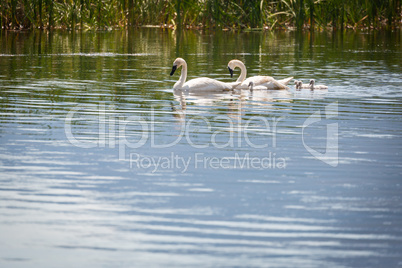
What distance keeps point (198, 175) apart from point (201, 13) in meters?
27.8

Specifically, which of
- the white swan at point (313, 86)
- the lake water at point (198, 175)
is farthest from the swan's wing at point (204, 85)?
the white swan at point (313, 86)

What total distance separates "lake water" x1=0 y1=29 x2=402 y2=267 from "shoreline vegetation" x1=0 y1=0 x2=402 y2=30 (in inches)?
691

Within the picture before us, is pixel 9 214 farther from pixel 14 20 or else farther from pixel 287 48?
pixel 14 20

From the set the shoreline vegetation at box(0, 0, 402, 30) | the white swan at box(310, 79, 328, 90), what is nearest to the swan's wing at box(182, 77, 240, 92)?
the white swan at box(310, 79, 328, 90)

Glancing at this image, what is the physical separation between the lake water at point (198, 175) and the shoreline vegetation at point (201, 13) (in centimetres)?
1756

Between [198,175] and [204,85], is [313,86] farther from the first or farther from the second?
[198,175]

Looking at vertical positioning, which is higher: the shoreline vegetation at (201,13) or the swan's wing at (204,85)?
the shoreline vegetation at (201,13)

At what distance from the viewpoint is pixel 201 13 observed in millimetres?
33844

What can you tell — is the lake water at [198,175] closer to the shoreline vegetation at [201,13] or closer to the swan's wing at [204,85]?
the swan's wing at [204,85]

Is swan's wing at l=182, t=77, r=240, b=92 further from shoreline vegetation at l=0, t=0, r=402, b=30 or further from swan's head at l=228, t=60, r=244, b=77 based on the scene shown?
shoreline vegetation at l=0, t=0, r=402, b=30

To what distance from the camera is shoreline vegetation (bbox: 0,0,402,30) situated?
31328mm

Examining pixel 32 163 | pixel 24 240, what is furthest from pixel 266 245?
pixel 32 163

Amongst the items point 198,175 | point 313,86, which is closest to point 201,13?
point 313,86

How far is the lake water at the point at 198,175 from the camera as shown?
479 centimetres
